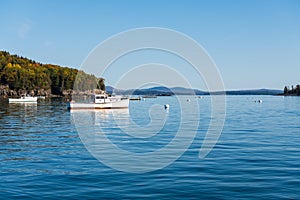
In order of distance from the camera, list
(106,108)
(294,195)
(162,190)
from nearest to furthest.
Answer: (294,195) → (162,190) → (106,108)

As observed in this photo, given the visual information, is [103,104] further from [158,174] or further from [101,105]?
[158,174]

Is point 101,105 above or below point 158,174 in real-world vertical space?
above

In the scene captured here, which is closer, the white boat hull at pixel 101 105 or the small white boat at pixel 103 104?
the white boat hull at pixel 101 105

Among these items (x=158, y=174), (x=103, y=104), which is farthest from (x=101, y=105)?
(x=158, y=174)

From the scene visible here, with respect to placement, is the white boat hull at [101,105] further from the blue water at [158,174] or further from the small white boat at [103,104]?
the blue water at [158,174]

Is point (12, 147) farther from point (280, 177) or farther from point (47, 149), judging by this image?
point (280, 177)

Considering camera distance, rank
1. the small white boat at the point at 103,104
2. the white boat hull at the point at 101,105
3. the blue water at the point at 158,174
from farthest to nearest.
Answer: the small white boat at the point at 103,104
the white boat hull at the point at 101,105
the blue water at the point at 158,174

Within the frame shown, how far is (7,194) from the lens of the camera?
54.1 feet

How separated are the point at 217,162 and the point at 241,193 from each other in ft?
23.6

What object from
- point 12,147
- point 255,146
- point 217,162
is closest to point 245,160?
point 217,162

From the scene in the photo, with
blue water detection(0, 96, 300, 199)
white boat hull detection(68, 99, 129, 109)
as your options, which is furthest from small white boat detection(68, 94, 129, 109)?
blue water detection(0, 96, 300, 199)

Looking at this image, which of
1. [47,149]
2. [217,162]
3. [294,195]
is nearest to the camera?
[294,195]

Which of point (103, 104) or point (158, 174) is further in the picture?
point (103, 104)

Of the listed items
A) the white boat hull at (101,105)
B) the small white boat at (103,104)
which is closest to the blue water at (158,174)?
the white boat hull at (101,105)
